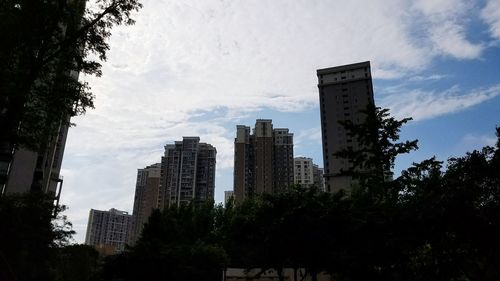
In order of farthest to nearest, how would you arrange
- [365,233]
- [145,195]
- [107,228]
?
1. [107,228]
2. [145,195]
3. [365,233]

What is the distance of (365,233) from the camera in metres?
15.3

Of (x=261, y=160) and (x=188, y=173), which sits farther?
(x=261, y=160)

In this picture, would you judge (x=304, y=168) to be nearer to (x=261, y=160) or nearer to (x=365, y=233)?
(x=261, y=160)

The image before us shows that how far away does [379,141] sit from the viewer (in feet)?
72.5

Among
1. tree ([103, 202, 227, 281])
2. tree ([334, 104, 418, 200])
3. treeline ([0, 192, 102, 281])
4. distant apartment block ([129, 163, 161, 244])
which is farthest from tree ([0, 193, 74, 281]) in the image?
distant apartment block ([129, 163, 161, 244])

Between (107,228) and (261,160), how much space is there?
192 ft

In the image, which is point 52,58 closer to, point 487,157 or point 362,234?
point 362,234

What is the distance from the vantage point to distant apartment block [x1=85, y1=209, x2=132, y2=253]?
110 meters

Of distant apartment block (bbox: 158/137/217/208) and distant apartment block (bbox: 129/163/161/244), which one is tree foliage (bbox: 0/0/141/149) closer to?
distant apartment block (bbox: 158/137/217/208)

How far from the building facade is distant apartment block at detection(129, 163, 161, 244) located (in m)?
36.7

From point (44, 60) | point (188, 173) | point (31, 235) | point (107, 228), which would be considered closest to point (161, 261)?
point (31, 235)

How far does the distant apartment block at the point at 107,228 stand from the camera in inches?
4321

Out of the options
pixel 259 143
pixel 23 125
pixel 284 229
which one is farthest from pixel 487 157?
pixel 259 143

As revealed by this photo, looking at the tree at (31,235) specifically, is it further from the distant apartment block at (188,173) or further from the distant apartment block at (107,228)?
the distant apartment block at (107,228)
